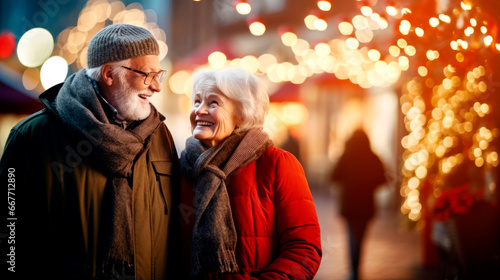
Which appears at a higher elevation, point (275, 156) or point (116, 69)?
point (116, 69)

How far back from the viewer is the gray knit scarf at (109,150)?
232 cm

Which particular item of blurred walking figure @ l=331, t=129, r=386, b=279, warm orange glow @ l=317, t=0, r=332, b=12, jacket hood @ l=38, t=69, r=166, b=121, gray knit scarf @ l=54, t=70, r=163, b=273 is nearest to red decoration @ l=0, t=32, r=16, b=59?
blurred walking figure @ l=331, t=129, r=386, b=279

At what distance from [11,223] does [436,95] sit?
6213 millimetres

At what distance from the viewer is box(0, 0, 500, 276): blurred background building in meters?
4.63

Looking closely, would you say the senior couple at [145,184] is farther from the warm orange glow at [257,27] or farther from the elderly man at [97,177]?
the warm orange glow at [257,27]

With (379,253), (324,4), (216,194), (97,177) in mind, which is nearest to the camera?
(97,177)

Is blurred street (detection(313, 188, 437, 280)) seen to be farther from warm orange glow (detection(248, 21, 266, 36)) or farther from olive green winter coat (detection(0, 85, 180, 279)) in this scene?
olive green winter coat (detection(0, 85, 180, 279))

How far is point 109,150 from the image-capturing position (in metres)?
2.34

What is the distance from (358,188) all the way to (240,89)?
4.13 m

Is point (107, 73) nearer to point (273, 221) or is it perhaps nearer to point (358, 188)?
point (273, 221)

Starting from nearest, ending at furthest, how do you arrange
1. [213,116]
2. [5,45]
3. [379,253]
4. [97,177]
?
[97,177], [213,116], [379,253], [5,45]

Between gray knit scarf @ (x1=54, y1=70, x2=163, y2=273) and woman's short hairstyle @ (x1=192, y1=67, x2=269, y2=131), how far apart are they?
54cm

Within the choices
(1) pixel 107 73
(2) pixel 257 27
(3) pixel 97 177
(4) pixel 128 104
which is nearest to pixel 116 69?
(1) pixel 107 73

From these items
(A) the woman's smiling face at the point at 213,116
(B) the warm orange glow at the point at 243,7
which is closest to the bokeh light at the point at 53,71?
(B) the warm orange glow at the point at 243,7
